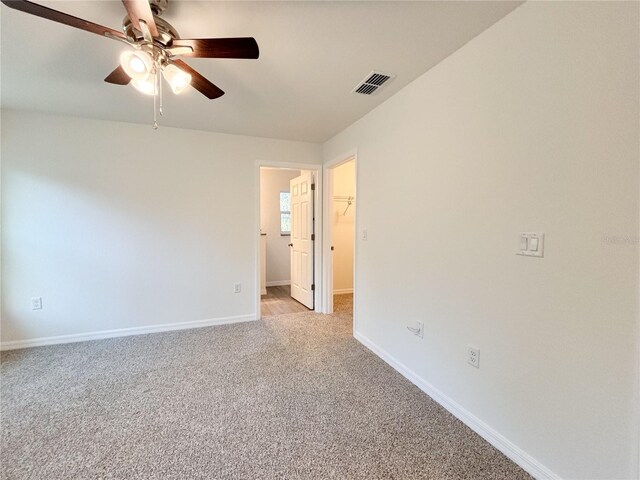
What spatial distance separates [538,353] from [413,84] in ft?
6.31

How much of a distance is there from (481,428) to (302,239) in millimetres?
3105

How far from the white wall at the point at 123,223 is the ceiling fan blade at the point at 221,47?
2.09 m

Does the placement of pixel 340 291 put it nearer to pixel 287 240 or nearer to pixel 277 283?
pixel 277 283

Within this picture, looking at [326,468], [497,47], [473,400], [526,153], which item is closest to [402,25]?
[497,47]

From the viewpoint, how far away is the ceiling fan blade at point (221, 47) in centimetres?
137

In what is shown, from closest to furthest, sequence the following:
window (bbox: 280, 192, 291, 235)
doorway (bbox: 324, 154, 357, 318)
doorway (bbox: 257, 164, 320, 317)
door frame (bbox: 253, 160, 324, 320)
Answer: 1. door frame (bbox: 253, 160, 324, 320)
2. doorway (bbox: 257, 164, 320, 317)
3. doorway (bbox: 324, 154, 357, 318)
4. window (bbox: 280, 192, 291, 235)

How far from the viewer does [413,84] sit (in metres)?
2.19

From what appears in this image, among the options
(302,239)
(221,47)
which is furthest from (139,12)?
(302,239)

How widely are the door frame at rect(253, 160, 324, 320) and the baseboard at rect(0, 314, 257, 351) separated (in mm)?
399

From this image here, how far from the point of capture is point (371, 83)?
2.22 meters

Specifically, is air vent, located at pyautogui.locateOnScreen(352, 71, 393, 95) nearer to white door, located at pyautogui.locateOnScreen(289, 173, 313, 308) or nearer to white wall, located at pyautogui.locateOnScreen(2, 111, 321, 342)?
white wall, located at pyautogui.locateOnScreen(2, 111, 321, 342)

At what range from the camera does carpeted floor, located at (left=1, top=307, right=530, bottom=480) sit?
1467mm

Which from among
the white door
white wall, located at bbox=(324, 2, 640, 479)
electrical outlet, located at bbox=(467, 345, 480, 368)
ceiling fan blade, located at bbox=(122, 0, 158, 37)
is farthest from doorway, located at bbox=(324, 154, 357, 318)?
ceiling fan blade, located at bbox=(122, 0, 158, 37)

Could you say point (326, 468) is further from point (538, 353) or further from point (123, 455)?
point (538, 353)
